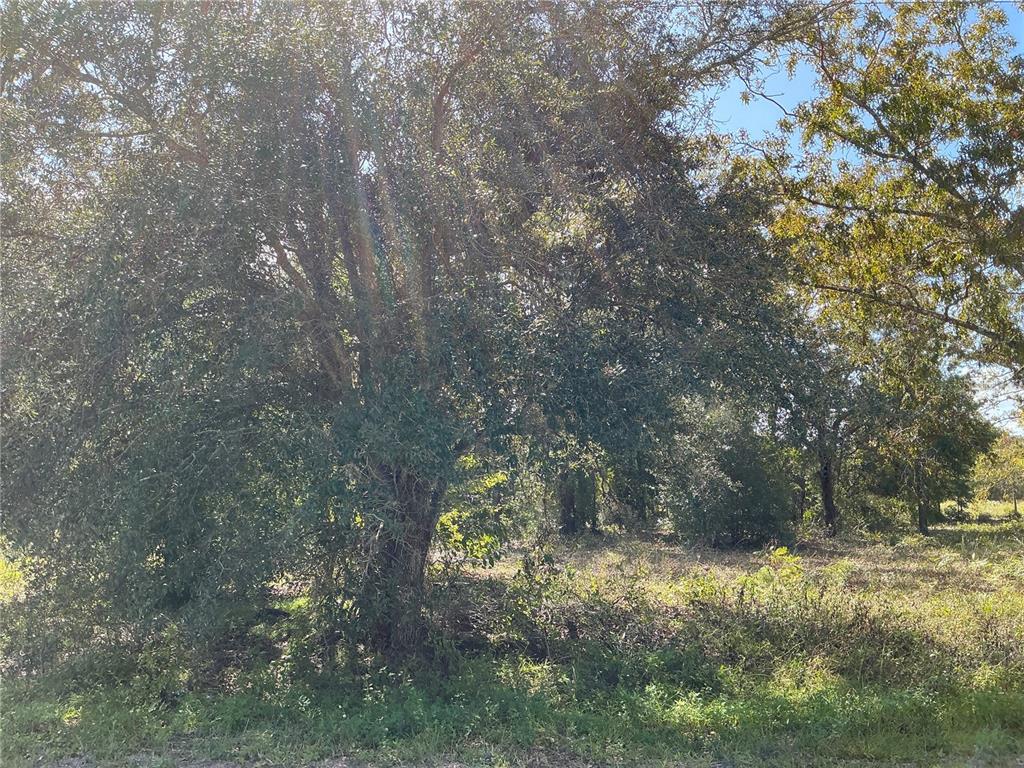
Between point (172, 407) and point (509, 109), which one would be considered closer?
point (172, 407)

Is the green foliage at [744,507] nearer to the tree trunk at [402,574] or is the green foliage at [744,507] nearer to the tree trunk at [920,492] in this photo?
the tree trunk at [920,492]

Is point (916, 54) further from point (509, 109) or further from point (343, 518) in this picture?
point (343, 518)

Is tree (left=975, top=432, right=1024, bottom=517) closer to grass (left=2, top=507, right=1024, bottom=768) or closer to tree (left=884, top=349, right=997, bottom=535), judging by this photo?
tree (left=884, top=349, right=997, bottom=535)

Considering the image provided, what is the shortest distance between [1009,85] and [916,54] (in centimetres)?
117

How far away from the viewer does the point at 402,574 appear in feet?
24.2

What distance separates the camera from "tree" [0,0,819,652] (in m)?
6.32

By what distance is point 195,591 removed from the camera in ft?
21.2

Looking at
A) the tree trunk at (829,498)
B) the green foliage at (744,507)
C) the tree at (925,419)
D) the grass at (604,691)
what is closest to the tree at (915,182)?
the tree at (925,419)

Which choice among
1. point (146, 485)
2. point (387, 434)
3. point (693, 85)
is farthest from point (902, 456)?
point (146, 485)

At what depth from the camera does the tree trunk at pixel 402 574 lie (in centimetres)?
692

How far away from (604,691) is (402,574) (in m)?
2.13

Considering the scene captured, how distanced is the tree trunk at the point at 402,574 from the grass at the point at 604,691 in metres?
0.31

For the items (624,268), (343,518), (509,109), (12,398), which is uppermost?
(509,109)

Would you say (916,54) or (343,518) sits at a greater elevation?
(916,54)
